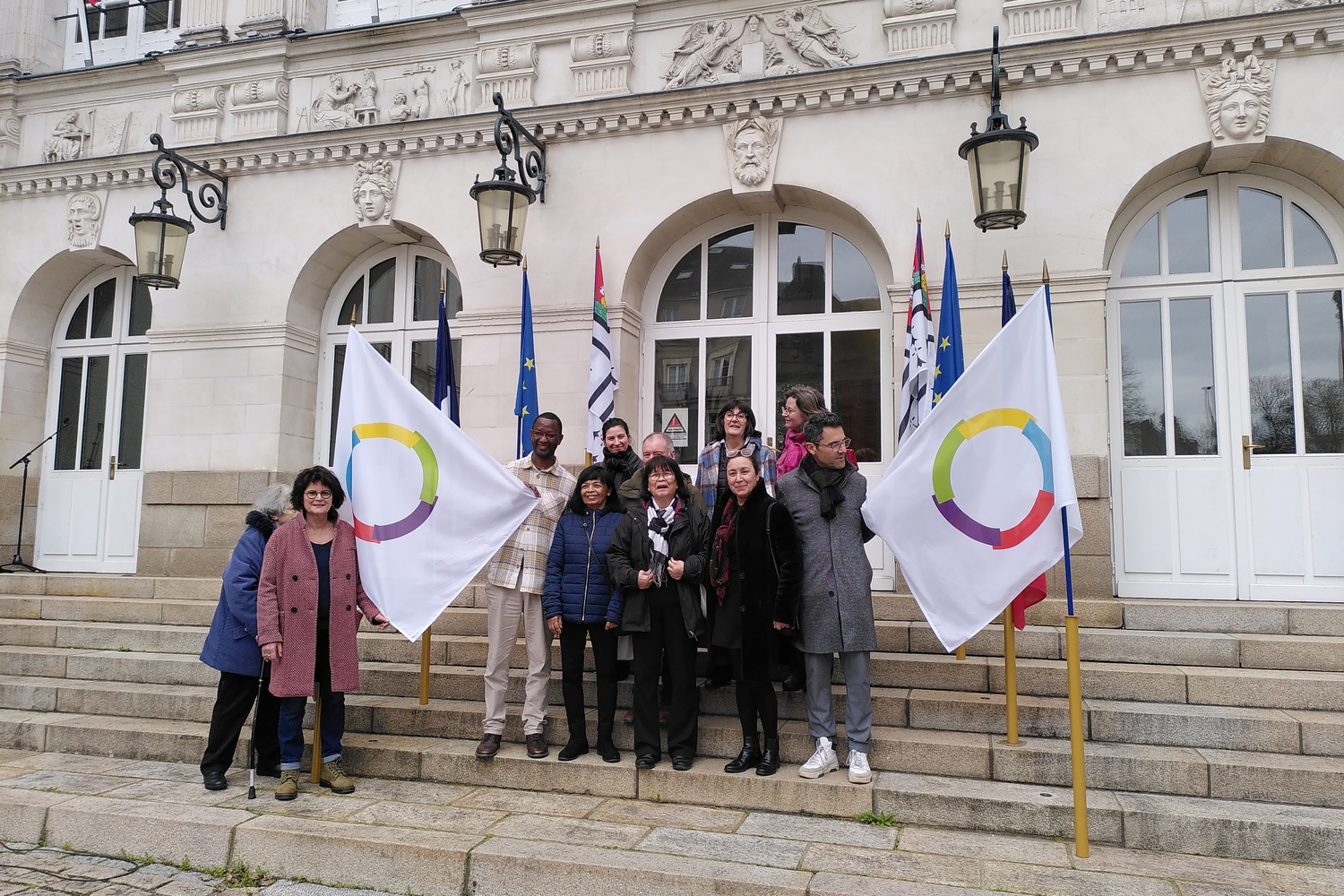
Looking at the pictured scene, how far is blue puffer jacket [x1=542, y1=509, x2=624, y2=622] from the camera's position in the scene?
583cm

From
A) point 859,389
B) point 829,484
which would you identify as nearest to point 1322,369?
point 859,389

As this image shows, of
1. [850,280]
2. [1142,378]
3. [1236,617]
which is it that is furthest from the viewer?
[850,280]

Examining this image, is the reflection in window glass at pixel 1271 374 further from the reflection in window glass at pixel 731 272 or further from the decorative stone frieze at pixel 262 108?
the decorative stone frieze at pixel 262 108

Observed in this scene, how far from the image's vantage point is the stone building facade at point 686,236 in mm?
7547

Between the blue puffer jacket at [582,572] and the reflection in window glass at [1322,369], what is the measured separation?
5.85 metres

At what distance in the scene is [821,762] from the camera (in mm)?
5379

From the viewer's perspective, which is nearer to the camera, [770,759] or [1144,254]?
[770,759]

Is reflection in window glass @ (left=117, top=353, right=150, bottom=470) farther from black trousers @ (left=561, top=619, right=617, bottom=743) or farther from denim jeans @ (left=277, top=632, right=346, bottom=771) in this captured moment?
black trousers @ (left=561, top=619, right=617, bottom=743)

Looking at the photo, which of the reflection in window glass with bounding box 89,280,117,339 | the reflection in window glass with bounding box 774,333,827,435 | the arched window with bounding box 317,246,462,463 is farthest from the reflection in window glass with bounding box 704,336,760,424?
the reflection in window glass with bounding box 89,280,117,339

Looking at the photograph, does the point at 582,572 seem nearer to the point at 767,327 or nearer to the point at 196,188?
the point at 767,327

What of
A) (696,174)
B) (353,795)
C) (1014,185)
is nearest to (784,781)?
(353,795)

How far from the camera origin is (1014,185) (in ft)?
22.2

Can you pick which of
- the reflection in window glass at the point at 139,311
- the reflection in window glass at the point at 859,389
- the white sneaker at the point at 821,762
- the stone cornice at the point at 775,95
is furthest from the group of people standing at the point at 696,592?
the reflection in window glass at the point at 139,311

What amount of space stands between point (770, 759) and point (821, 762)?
0.30 meters
